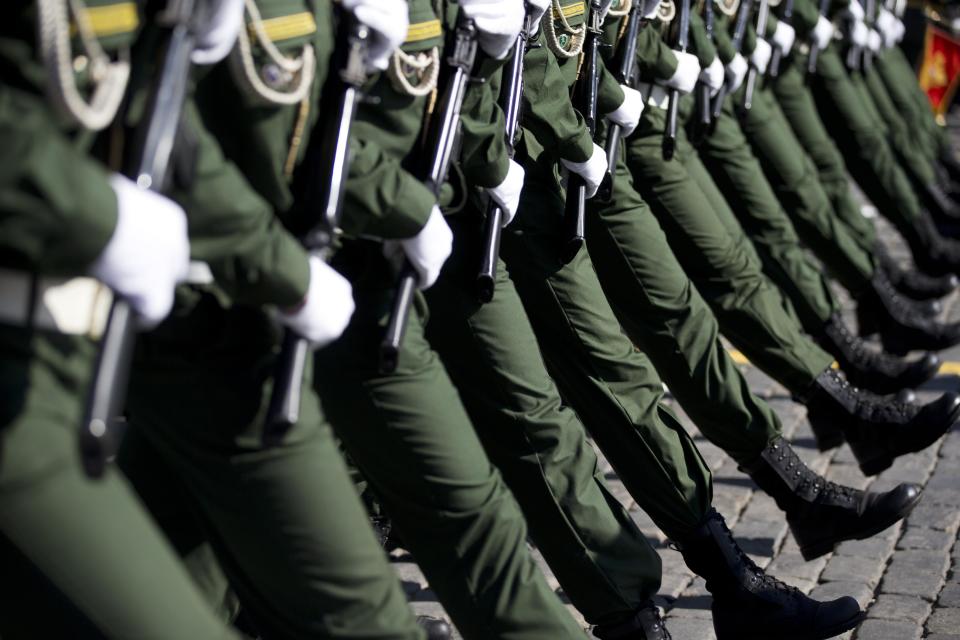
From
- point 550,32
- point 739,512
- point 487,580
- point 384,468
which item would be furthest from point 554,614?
point 739,512

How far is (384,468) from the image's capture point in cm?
296

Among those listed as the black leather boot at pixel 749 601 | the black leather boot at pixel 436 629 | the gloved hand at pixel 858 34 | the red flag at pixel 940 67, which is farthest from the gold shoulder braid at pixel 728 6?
the red flag at pixel 940 67

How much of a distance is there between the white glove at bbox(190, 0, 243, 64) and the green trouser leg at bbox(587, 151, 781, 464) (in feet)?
6.53

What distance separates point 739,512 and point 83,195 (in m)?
3.08

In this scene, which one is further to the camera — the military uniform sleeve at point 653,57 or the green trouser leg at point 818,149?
the green trouser leg at point 818,149

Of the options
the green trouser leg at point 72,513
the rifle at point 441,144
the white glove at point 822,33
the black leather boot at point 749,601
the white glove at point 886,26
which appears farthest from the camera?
the white glove at point 886,26

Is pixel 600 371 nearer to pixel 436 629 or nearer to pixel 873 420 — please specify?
pixel 436 629

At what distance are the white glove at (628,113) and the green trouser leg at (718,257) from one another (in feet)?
0.86

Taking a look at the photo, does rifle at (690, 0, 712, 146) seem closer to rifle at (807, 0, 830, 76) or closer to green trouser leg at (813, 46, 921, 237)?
rifle at (807, 0, 830, 76)

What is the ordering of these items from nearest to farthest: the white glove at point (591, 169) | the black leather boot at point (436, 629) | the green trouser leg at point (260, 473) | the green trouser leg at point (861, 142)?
1. the green trouser leg at point (260, 473)
2. the black leather boot at point (436, 629)
3. the white glove at point (591, 169)
4. the green trouser leg at point (861, 142)

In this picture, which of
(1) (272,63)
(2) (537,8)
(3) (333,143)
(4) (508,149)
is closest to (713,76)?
(2) (537,8)

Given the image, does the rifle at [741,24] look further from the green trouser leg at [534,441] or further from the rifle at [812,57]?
the green trouser leg at [534,441]

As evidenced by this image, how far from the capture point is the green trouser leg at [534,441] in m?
3.39

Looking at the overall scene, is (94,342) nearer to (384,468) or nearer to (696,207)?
(384,468)
